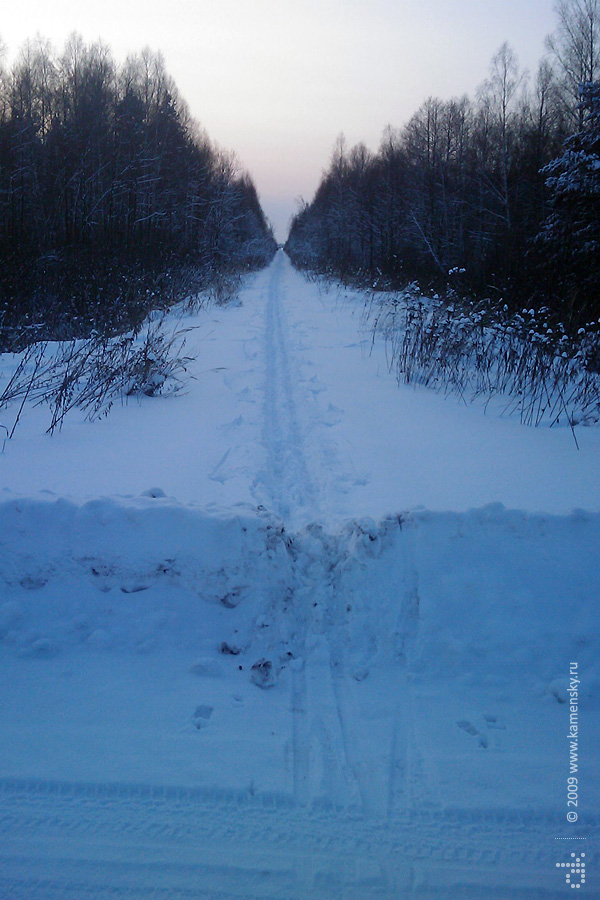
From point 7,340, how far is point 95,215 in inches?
766

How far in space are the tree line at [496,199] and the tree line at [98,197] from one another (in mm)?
7770

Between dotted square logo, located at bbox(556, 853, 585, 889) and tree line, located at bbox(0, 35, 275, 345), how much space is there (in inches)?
437

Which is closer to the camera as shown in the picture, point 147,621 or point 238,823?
point 238,823

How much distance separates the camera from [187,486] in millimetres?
4160

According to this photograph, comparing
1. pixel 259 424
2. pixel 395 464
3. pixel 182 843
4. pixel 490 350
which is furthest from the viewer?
pixel 490 350

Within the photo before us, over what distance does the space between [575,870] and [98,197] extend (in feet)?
97.1

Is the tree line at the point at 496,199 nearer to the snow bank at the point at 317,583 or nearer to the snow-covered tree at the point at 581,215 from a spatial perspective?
the snow-covered tree at the point at 581,215

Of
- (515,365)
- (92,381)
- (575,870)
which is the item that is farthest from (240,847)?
(515,365)

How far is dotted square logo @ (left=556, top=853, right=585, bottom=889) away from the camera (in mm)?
1854

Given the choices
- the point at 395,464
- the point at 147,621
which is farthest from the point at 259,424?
the point at 147,621

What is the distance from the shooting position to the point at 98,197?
86.7 ft

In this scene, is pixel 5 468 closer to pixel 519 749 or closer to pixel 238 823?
pixel 238 823

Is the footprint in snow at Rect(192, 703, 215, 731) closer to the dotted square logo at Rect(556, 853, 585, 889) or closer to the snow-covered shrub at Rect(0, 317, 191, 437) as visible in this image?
the dotted square logo at Rect(556, 853, 585, 889)

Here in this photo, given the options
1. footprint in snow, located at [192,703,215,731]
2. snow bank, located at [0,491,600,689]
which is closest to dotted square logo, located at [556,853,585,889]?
snow bank, located at [0,491,600,689]
